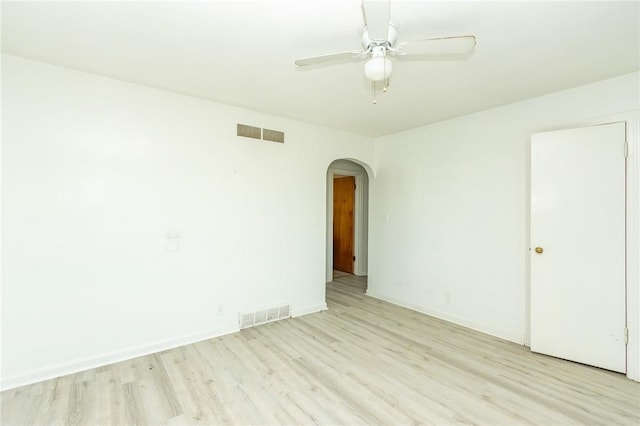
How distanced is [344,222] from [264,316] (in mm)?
3473

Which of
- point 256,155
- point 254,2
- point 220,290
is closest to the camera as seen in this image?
point 254,2

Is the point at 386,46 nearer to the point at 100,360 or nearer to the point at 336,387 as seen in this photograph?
the point at 336,387

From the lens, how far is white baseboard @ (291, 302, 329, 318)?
3.80 metres

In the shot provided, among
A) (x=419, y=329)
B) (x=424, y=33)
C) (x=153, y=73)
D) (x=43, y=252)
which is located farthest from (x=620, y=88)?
(x=43, y=252)

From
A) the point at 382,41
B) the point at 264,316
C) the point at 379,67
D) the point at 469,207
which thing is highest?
the point at 382,41

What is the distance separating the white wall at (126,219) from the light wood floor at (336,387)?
349mm

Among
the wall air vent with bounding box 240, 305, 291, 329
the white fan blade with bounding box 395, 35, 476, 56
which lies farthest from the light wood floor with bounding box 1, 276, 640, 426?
the white fan blade with bounding box 395, 35, 476, 56

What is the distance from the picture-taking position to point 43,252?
2.35m

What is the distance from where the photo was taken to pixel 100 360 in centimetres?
256

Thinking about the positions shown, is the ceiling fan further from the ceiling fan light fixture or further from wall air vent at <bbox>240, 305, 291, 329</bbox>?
wall air vent at <bbox>240, 305, 291, 329</bbox>

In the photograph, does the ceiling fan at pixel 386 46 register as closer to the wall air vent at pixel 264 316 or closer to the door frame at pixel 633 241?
the door frame at pixel 633 241

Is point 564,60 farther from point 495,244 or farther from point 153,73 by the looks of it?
point 153,73

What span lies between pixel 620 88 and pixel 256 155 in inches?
138

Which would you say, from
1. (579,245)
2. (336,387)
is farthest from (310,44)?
(579,245)
